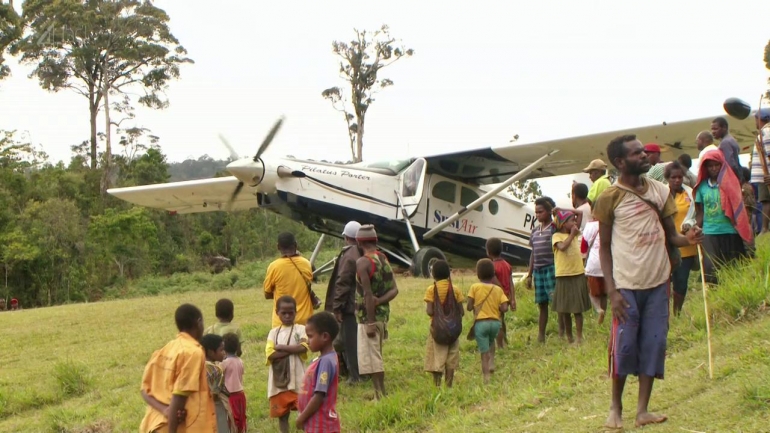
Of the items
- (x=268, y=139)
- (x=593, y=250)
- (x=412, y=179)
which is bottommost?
(x=593, y=250)

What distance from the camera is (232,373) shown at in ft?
20.0

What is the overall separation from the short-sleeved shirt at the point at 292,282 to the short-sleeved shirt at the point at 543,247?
2.40 meters

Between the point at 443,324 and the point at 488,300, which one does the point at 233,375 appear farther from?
the point at 488,300

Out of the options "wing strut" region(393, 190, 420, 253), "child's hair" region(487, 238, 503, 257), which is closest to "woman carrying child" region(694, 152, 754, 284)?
"child's hair" region(487, 238, 503, 257)

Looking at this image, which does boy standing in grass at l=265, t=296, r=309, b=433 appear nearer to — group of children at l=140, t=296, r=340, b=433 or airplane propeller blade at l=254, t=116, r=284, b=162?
group of children at l=140, t=296, r=340, b=433

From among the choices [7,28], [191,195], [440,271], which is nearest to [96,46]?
[7,28]

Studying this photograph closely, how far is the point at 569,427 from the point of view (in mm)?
5102

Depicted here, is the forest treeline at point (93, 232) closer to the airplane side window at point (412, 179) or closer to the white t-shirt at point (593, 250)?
the airplane side window at point (412, 179)

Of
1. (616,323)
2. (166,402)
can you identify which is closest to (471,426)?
(616,323)

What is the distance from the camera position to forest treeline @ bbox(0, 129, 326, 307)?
2667 cm

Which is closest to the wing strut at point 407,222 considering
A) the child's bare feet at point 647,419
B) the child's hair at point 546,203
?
the child's hair at point 546,203

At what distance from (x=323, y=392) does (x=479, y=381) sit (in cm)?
265

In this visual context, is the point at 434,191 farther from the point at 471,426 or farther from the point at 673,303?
the point at 471,426

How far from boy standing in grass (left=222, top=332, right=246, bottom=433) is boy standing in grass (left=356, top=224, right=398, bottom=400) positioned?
1.24 metres
